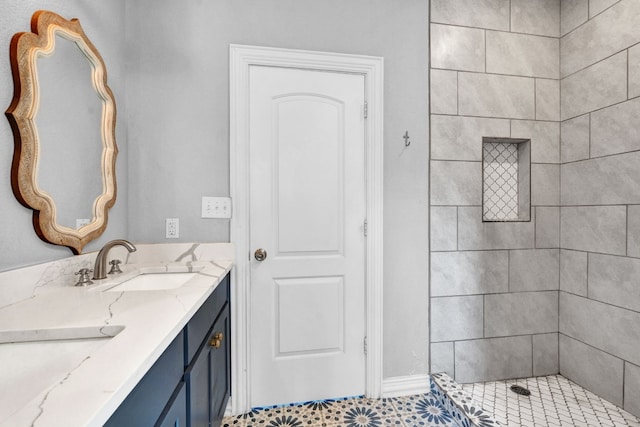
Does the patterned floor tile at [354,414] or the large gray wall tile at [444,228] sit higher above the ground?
the large gray wall tile at [444,228]

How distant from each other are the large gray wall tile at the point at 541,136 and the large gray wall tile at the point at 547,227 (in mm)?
346

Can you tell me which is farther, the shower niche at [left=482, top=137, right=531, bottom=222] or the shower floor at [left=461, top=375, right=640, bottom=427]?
the shower niche at [left=482, top=137, right=531, bottom=222]

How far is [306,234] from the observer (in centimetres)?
178

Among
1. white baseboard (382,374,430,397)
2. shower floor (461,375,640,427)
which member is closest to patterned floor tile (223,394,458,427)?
white baseboard (382,374,430,397)

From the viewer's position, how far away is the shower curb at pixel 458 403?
60.6 inches

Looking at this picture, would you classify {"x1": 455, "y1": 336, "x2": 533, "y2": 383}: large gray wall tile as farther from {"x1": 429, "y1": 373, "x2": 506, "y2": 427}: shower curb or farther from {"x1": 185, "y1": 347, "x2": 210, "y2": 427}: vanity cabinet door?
{"x1": 185, "y1": 347, "x2": 210, "y2": 427}: vanity cabinet door

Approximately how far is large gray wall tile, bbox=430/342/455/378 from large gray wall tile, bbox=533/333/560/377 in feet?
2.06

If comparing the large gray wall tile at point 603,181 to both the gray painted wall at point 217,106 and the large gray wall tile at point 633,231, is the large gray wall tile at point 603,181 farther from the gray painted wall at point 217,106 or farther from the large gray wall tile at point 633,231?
the gray painted wall at point 217,106

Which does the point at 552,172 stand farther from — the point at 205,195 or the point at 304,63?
the point at 205,195

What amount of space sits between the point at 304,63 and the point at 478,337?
2.07 meters

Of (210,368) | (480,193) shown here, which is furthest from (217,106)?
(480,193)

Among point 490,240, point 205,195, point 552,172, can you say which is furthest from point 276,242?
point 552,172

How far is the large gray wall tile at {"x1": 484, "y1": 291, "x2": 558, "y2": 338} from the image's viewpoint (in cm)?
197

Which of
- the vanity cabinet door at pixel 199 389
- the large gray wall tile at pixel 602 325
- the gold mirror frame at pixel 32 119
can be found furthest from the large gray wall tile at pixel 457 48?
the vanity cabinet door at pixel 199 389
